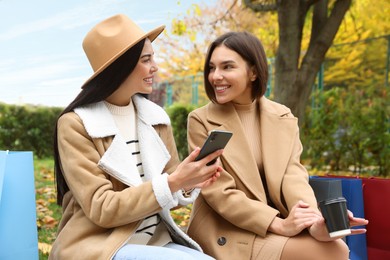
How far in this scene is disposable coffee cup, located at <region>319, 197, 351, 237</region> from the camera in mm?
1939

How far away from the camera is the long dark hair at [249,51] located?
2406 millimetres

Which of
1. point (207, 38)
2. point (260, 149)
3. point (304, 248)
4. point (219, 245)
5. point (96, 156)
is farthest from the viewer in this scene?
point (207, 38)

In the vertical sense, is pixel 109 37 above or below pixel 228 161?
above

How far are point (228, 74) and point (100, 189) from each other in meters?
0.85

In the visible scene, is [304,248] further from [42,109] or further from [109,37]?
[42,109]

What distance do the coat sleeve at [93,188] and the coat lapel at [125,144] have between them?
39 millimetres

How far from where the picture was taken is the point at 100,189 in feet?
6.29

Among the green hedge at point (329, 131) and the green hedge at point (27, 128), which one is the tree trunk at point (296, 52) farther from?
the green hedge at point (27, 128)

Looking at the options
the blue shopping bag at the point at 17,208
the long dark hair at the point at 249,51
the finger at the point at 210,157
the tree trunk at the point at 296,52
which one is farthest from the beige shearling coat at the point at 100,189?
the tree trunk at the point at 296,52

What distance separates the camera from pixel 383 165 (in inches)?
308

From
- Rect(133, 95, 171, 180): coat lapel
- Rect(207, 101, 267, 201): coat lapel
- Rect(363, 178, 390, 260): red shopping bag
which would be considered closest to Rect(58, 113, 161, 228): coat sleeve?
Rect(133, 95, 171, 180): coat lapel

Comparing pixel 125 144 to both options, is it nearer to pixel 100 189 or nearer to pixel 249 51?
pixel 100 189

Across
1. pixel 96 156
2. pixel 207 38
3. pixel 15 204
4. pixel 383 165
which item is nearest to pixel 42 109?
pixel 207 38

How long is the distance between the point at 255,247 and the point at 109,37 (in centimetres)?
109
